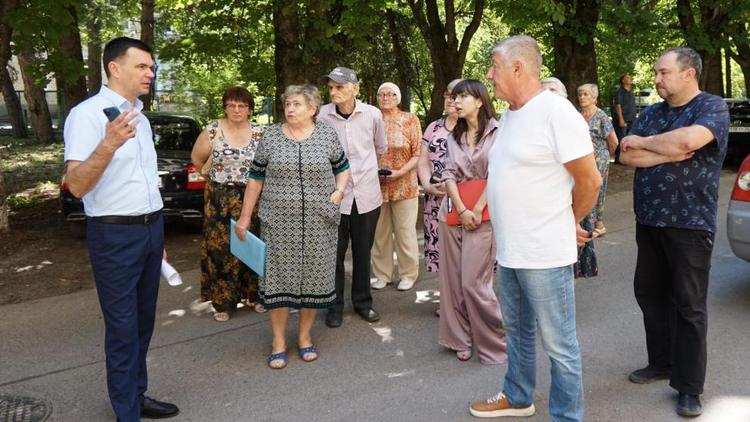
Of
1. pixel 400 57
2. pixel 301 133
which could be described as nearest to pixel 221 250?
pixel 301 133

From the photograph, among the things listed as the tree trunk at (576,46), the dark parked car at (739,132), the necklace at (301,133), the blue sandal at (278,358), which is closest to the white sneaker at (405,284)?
the blue sandal at (278,358)

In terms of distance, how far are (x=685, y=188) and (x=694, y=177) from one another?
73 mm

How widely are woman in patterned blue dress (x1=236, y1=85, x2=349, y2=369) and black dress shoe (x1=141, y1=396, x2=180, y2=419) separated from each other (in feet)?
2.67

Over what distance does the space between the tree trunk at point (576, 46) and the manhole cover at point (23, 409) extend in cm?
1065

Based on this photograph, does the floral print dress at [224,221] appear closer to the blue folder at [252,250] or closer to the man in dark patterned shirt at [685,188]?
the blue folder at [252,250]

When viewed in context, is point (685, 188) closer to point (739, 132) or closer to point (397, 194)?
point (397, 194)

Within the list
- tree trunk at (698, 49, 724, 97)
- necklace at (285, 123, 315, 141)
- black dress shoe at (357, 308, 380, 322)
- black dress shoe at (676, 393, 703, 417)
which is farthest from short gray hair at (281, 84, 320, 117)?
tree trunk at (698, 49, 724, 97)

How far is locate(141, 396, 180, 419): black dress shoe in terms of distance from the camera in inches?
148

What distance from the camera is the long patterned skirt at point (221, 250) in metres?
5.35

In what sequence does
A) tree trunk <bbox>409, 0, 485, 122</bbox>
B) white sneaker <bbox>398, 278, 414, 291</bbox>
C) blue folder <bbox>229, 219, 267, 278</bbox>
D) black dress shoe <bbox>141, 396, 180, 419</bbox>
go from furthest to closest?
tree trunk <bbox>409, 0, 485, 122</bbox>
white sneaker <bbox>398, 278, 414, 291</bbox>
blue folder <bbox>229, 219, 267, 278</bbox>
black dress shoe <bbox>141, 396, 180, 419</bbox>

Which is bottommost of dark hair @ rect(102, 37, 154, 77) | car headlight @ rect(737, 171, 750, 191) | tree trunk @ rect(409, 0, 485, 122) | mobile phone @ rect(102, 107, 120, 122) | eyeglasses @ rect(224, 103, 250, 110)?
car headlight @ rect(737, 171, 750, 191)

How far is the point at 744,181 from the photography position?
207 inches

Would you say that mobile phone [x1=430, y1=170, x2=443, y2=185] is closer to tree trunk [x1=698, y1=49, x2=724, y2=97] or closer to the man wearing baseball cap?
the man wearing baseball cap

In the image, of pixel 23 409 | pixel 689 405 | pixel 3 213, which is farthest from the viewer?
pixel 3 213
